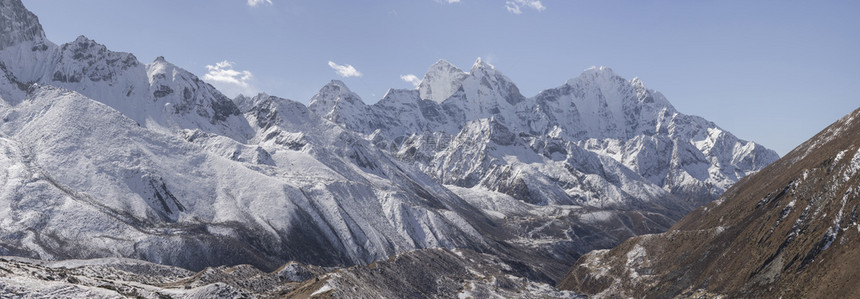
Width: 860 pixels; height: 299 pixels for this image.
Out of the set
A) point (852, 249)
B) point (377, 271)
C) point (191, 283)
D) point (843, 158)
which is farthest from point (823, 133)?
point (191, 283)

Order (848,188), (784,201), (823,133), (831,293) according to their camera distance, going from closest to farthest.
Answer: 1. (831,293)
2. (848,188)
3. (784,201)
4. (823,133)

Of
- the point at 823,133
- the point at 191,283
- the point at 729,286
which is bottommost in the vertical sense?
the point at 729,286

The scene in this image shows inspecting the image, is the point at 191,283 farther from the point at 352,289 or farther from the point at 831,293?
the point at 831,293

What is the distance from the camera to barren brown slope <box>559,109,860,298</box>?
122 metres

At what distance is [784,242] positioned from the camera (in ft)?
461

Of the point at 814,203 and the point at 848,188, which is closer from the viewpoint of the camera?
the point at 848,188

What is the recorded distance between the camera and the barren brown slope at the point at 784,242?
122 metres

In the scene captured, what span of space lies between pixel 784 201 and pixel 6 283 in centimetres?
16629

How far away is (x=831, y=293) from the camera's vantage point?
368ft

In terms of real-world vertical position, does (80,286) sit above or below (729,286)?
above

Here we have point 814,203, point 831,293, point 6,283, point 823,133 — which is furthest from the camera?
point 823,133

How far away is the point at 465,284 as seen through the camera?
647ft

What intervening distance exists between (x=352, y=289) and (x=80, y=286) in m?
56.4

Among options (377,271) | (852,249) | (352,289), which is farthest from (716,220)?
(352,289)
